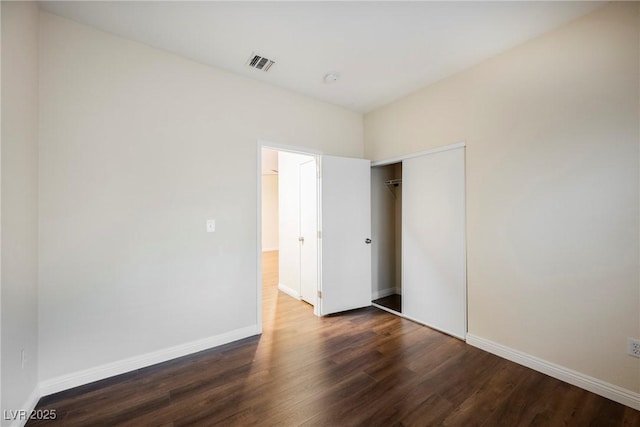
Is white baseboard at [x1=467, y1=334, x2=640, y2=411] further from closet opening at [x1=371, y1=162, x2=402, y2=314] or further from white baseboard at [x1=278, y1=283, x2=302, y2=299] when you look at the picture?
white baseboard at [x1=278, y1=283, x2=302, y2=299]

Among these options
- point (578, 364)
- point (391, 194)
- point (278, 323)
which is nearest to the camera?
point (578, 364)

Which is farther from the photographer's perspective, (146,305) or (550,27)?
(146,305)

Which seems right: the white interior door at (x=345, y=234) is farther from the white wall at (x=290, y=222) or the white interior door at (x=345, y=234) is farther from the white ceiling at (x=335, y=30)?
the white ceiling at (x=335, y=30)

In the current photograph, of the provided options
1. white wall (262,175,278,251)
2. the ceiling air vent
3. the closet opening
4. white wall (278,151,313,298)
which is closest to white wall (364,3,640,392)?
the closet opening

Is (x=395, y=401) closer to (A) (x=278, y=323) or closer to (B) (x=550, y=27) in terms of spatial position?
(A) (x=278, y=323)

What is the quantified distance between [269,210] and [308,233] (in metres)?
5.90

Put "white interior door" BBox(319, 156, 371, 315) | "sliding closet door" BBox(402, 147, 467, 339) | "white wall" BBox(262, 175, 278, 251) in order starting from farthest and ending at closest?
"white wall" BBox(262, 175, 278, 251) < "white interior door" BBox(319, 156, 371, 315) < "sliding closet door" BBox(402, 147, 467, 339)

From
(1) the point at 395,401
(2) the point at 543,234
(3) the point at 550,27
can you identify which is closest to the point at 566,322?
(2) the point at 543,234

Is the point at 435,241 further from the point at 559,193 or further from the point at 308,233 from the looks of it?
the point at 308,233

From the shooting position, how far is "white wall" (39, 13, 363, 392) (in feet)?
6.31

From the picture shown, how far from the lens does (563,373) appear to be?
6.68 ft

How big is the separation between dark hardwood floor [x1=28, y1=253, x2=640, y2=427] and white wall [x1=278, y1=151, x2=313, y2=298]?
1509 mm

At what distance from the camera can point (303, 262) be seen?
386 centimetres

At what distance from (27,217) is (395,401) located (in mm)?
2845
